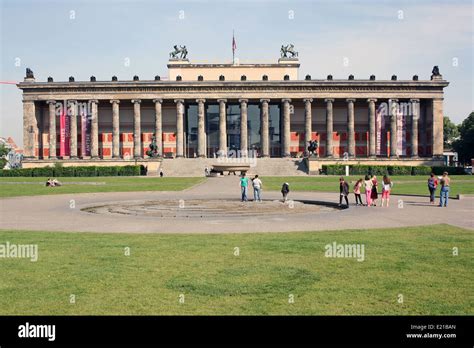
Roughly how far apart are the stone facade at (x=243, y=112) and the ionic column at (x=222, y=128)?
0.21 metres

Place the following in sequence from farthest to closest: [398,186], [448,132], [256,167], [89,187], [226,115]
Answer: [448,132], [226,115], [256,167], [398,186], [89,187]

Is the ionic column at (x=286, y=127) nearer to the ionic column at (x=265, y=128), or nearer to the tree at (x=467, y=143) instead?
the ionic column at (x=265, y=128)

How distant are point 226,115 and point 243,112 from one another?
820cm

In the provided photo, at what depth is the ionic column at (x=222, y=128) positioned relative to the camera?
106 meters

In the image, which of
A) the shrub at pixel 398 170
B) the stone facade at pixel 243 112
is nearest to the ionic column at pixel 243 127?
the stone facade at pixel 243 112

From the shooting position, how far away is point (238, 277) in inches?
459

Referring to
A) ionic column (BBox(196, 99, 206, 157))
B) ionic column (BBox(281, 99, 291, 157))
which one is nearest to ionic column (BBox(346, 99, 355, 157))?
ionic column (BBox(281, 99, 291, 157))

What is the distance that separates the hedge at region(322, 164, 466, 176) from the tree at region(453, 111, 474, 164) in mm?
32839

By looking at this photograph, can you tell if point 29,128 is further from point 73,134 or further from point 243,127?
point 243,127

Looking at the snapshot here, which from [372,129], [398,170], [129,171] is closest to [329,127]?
[372,129]

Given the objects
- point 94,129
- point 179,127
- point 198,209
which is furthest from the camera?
point 94,129

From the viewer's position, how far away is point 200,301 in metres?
9.65
